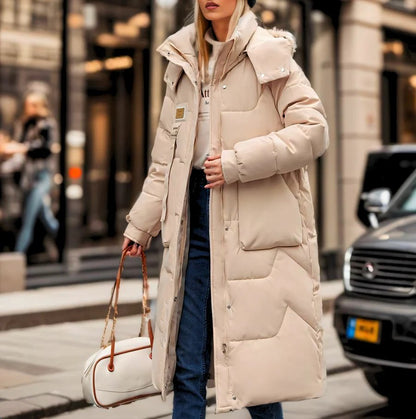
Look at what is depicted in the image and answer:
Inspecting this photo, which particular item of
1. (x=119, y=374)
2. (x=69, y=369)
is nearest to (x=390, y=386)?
(x=69, y=369)

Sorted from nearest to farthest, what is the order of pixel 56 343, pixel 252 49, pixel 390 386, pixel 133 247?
pixel 252 49, pixel 133 247, pixel 390 386, pixel 56 343

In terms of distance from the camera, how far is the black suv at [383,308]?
5164mm

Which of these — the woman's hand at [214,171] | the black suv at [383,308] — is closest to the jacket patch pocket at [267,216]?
the woman's hand at [214,171]

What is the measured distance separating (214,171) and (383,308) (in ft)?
7.64

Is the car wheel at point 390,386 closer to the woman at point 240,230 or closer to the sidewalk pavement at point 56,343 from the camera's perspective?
the sidewalk pavement at point 56,343

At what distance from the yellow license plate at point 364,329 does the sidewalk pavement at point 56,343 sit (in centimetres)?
86

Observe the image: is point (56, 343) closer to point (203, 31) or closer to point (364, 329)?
point (364, 329)

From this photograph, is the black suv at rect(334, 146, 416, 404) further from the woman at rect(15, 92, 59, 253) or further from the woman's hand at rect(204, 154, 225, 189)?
the woman at rect(15, 92, 59, 253)

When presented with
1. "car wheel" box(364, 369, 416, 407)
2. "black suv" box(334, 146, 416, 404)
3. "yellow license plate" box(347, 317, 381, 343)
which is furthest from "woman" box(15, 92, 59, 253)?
"yellow license plate" box(347, 317, 381, 343)

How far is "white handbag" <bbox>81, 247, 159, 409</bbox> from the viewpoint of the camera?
3617 mm

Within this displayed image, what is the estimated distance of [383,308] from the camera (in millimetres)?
5312

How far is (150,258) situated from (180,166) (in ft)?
27.2

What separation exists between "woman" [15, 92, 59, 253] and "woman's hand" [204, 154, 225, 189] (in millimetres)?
7482

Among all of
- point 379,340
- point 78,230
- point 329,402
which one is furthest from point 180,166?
point 78,230
